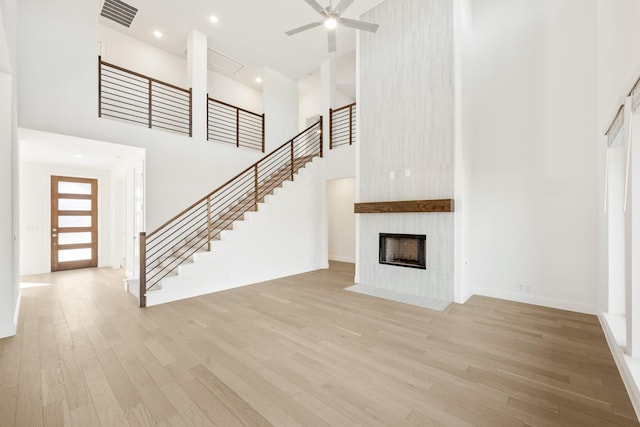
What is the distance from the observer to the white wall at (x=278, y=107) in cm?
802

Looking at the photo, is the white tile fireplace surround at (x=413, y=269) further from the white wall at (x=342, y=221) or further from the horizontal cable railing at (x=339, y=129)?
the white wall at (x=342, y=221)

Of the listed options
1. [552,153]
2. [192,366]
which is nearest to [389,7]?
[552,153]

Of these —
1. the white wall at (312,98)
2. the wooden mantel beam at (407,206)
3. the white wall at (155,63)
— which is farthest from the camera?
the white wall at (312,98)

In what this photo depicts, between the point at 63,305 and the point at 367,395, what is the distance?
16.4 ft

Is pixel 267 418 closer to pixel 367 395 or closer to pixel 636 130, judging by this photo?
pixel 367 395

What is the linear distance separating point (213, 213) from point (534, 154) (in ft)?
21.7

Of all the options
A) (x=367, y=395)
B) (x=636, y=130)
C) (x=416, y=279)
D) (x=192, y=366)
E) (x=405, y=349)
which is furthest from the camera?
(x=416, y=279)

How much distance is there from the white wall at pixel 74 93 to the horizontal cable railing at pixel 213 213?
1.70 ft

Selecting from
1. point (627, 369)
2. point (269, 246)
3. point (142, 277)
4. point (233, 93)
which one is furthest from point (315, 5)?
point (233, 93)

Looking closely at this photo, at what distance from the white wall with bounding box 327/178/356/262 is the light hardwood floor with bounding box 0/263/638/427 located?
4.27 meters

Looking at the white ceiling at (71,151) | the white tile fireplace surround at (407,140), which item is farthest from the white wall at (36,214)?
the white tile fireplace surround at (407,140)

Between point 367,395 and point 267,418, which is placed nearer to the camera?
point 267,418

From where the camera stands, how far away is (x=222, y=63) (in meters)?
7.69

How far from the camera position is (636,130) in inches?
89.1
